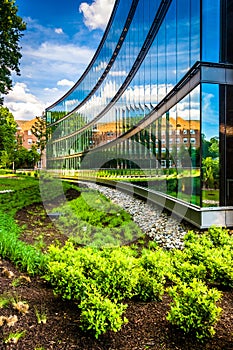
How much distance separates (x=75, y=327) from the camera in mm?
3346

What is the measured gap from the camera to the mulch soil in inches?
121

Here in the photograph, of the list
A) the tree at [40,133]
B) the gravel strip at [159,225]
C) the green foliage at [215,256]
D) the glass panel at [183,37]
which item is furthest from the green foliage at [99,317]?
the tree at [40,133]

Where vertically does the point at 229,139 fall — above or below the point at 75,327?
above

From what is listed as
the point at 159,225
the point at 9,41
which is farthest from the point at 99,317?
the point at 9,41

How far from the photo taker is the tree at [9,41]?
1535 centimetres

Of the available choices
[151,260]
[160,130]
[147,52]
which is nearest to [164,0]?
[147,52]

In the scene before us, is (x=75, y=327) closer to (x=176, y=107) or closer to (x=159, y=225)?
(x=159, y=225)

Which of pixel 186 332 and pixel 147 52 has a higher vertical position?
pixel 147 52

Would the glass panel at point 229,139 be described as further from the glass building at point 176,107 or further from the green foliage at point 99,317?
the green foliage at point 99,317

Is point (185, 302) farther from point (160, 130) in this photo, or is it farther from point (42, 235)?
point (160, 130)

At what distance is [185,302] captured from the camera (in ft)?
11.2

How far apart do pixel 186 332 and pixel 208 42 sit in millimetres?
7820

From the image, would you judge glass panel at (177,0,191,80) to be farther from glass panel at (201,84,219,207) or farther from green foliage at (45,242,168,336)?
green foliage at (45,242,168,336)

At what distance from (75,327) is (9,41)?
16.7 metres
